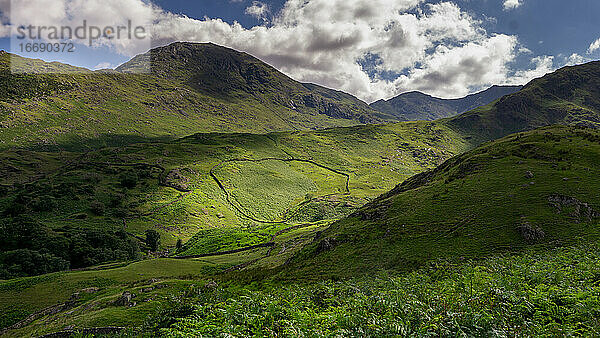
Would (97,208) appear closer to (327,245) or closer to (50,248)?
(50,248)

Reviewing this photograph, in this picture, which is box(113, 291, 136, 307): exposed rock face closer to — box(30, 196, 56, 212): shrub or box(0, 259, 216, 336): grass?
box(0, 259, 216, 336): grass

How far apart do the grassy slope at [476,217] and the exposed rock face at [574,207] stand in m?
0.15

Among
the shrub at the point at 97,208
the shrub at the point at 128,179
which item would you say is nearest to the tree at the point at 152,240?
the shrub at the point at 97,208

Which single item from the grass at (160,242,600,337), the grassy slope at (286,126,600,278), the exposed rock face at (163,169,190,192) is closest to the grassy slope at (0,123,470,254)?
the exposed rock face at (163,169,190,192)

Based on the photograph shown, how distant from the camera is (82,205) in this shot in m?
102

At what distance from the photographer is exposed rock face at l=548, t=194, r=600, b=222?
93.8 ft

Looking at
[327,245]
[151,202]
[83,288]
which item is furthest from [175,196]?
[327,245]

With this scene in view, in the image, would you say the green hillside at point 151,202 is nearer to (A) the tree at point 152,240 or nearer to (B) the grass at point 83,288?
(A) the tree at point 152,240

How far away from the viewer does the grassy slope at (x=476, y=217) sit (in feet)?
91.6

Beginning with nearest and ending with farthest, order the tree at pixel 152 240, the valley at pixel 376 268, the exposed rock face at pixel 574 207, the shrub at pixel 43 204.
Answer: the valley at pixel 376 268, the exposed rock face at pixel 574 207, the tree at pixel 152 240, the shrub at pixel 43 204

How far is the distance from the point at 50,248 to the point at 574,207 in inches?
3573

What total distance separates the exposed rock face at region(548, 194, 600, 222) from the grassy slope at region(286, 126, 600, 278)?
0.15 metres

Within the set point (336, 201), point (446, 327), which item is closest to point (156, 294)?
point (446, 327)

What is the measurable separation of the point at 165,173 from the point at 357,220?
138 metres
